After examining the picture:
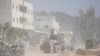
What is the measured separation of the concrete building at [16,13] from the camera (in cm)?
978

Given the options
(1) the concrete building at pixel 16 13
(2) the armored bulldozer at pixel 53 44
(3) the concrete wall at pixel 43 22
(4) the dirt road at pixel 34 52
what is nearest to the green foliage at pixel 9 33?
(1) the concrete building at pixel 16 13

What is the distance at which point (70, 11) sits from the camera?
36.3 feet

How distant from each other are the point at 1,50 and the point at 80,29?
15.1 feet

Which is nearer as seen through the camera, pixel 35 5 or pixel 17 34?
pixel 17 34

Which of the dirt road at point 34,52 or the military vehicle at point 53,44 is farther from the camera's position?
the military vehicle at point 53,44

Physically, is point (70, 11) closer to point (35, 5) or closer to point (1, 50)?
point (35, 5)

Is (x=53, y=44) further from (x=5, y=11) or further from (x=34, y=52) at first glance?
(x=5, y=11)

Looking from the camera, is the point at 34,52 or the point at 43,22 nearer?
the point at 34,52

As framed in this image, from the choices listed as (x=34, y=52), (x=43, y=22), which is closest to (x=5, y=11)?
(x=34, y=52)

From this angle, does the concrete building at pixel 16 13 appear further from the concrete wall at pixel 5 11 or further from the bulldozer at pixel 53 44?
the bulldozer at pixel 53 44

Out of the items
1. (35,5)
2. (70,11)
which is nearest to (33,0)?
(35,5)

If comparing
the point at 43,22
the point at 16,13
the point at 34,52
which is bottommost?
the point at 34,52

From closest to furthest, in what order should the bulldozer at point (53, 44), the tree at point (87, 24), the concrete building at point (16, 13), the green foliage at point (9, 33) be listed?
the green foliage at point (9, 33), the concrete building at point (16, 13), the bulldozer at point (53, 44), the tree at point (87, 24)

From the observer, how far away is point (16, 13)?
36.0ft
